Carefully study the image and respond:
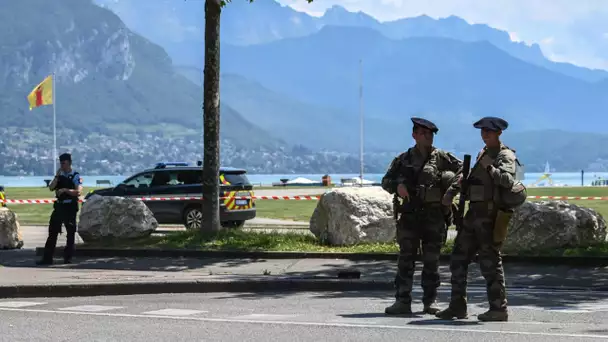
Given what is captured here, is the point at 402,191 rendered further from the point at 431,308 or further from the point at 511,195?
the point at 431,308

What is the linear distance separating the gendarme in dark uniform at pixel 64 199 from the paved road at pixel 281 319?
428 cm

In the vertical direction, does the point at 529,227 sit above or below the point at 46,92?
below

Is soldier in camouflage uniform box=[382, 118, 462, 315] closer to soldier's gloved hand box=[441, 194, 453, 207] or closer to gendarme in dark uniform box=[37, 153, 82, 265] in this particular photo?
soldier's gloved hand box=[441, 194, 453, 207]

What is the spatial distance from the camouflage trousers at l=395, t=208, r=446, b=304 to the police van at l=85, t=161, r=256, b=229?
15.7 m

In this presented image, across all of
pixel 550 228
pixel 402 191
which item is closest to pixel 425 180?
pixel 402 191

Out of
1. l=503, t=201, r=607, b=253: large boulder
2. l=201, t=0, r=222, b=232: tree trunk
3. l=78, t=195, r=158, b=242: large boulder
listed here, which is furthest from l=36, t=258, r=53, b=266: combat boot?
l=503, t=201, r=607, b=253: large boulder

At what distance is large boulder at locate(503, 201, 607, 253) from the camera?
16.1 metres

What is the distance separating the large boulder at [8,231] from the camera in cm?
1964

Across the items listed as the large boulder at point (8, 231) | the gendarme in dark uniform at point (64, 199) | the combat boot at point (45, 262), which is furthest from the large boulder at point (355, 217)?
the large boulder at point (8, 231)

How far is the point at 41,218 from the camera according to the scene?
33000mm

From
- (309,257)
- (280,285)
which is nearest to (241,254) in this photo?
(309,257)

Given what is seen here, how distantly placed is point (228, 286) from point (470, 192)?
4353mm

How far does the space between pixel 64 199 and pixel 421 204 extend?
7.83 meters

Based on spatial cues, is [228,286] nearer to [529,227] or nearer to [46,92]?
[529,227]
